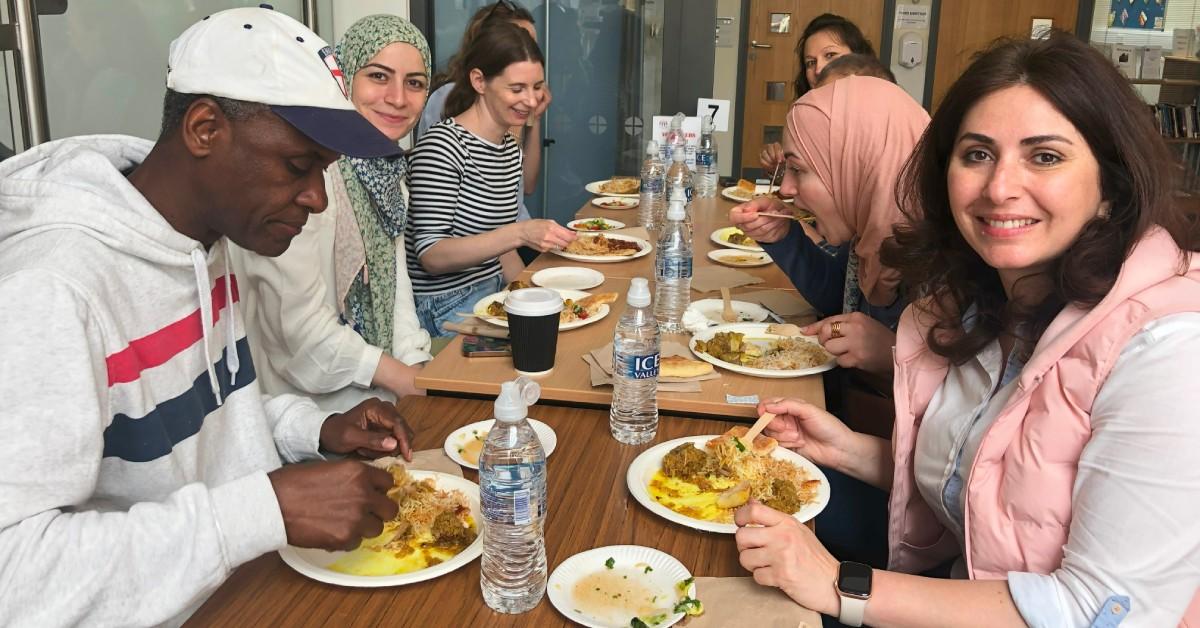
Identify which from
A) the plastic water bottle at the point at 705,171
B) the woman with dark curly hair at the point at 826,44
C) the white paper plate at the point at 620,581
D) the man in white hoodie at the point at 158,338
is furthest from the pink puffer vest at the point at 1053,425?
the plastic water bottle at the point at 705,171

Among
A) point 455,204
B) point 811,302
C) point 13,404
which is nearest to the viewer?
point 13,404

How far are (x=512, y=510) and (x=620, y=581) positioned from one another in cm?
19

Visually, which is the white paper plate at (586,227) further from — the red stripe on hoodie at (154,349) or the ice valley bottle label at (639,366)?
the red stripe on hoodie at (154,349)

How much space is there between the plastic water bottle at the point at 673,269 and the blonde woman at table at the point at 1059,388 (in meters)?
0.92

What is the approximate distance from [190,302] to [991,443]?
3.75 ft

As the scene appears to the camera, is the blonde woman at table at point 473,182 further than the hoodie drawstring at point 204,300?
Yes

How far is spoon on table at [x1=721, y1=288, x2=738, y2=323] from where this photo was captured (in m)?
2.33

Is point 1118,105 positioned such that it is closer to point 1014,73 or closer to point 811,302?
point 1014,73

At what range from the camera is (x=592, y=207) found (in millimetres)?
4020

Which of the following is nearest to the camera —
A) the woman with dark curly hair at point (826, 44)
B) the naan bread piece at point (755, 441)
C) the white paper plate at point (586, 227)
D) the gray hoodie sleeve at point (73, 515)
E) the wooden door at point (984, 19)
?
the gray hoodie sleeve at point (73, 515)

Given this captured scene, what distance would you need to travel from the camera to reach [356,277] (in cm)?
253

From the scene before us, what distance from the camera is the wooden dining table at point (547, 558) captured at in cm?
110

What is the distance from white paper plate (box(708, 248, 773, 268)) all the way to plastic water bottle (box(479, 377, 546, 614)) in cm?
191

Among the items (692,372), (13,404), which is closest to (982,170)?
(692,372)
